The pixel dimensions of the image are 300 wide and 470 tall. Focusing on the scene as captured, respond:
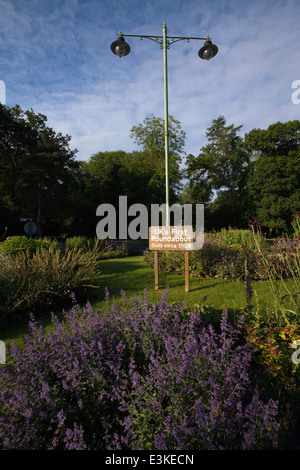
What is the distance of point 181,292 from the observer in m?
5.47

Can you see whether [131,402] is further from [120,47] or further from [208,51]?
[208,51]

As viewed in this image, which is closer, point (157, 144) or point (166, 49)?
point (166, 49)

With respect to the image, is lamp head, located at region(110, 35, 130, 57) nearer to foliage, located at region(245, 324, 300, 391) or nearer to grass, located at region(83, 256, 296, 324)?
grass, located at region(83, 256, 296, 324)

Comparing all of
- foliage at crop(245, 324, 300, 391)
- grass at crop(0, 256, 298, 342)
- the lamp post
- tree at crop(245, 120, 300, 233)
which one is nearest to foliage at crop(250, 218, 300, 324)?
foliage at crop(245, 324, 300, 391)

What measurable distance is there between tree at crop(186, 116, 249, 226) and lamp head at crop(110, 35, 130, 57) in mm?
29864

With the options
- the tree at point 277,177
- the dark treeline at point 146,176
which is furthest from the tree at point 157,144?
the tree at point 277,177

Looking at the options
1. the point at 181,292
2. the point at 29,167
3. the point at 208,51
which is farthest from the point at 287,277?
the point at 29,167

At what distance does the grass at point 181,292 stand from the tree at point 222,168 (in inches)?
1178

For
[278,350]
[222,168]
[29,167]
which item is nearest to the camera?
[278,350]

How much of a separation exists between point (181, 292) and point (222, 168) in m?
33.7

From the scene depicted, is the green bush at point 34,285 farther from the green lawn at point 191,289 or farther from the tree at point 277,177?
the tree at point 277,177

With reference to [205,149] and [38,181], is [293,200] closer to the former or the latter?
[205,149]

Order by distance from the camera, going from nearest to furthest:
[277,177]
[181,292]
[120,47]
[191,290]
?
[181,292], [191,290], [120,47], [277,177]
